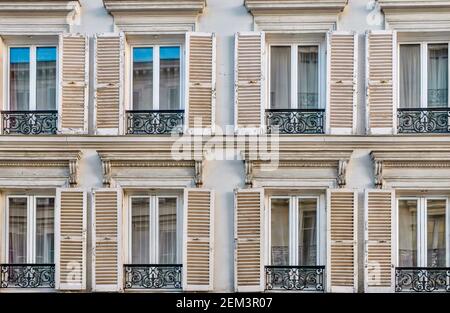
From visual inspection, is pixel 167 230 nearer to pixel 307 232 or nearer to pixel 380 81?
pixel 307 232

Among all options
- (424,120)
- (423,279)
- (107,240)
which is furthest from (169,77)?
(423,279)

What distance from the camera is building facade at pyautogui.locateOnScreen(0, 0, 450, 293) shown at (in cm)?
1383

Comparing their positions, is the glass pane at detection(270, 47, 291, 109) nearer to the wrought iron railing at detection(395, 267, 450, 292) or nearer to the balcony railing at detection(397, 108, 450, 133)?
the balcony railing at detection(397, 108, 450, 133)

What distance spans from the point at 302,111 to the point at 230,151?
1274 millimetres

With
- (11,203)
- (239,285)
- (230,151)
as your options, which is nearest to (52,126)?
(11,203)

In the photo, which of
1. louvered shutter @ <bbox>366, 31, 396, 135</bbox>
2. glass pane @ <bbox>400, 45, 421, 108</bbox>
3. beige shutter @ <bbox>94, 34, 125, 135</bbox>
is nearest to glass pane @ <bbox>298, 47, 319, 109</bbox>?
louvered shutter @ <bbox>366, 31, 396, 135</bbox>

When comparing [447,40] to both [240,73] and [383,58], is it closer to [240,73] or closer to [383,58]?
[383,58]

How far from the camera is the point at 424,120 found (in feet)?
46.0

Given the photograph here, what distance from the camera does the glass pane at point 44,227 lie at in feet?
46.9

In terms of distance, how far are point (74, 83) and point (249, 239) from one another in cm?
363

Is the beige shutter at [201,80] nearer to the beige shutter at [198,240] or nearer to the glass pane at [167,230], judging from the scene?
the beige shutter at [198,240]

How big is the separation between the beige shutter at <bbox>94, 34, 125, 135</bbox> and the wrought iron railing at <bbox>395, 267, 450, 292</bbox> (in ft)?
16.0

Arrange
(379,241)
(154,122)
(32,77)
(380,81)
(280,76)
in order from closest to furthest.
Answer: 1. (379,241)
2. (380,81)
3. (154,122)
4. (280,76)
5. (32,77)

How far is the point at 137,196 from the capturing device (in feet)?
46.8
